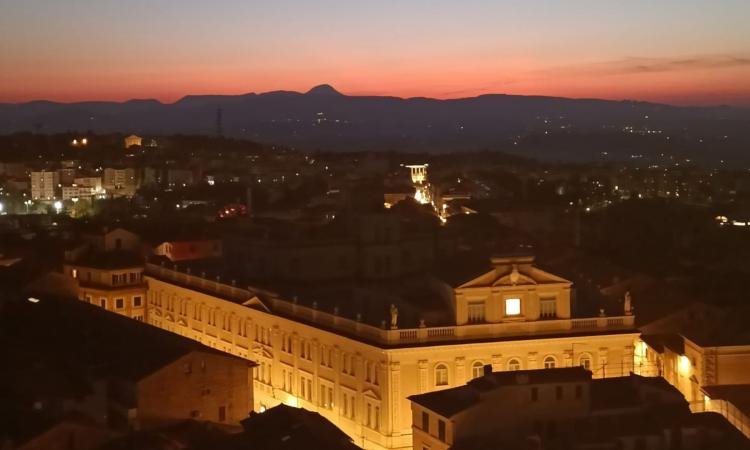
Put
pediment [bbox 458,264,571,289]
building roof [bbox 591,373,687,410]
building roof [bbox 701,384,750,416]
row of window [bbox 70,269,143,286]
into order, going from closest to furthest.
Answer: building roof [bbox 591,373,687,410], building roof [bbox 701,384,750,416], pediment [bbox 458,264,571,289], row of window [bbox 70,269,143,286]

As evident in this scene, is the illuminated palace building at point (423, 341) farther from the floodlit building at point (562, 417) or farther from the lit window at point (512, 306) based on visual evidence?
the floodlit building at point (562, 417)

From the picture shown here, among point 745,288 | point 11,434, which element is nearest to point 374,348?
point 11,434

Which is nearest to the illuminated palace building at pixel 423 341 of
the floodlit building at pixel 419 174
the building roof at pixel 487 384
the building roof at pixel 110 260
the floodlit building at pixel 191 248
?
the building roof at pixel 487 384

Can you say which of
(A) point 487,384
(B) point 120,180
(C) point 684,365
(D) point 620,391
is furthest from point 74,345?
(B) point 120,180

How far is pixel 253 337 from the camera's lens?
4625 centimetres

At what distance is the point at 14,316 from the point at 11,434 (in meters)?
17.1

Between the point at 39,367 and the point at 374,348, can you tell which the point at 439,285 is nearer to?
the point at 374,348

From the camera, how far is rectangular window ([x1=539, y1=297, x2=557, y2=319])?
3978cm

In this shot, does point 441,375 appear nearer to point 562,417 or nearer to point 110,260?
point 562,417

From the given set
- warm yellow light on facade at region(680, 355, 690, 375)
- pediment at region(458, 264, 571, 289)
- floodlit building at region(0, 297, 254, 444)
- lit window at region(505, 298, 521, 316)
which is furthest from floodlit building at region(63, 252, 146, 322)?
warm yellow light on facade at region(680, 355, 690, 375)

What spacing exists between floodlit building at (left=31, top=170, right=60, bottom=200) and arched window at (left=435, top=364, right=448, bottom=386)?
431ft

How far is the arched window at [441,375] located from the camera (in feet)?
126

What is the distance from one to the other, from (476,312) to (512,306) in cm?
110

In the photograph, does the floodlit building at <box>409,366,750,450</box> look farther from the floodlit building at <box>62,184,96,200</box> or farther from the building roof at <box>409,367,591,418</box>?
the floodlit building at <box>62,184,96,200</box>
